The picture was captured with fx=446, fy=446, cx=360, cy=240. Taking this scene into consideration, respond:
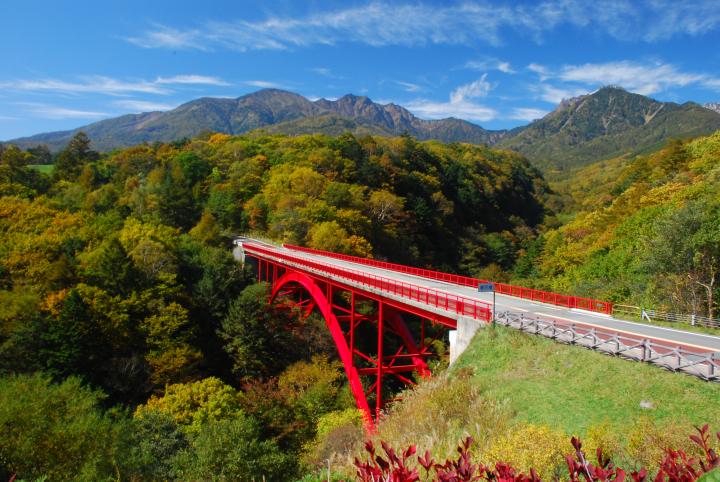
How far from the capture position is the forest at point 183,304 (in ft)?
60.5

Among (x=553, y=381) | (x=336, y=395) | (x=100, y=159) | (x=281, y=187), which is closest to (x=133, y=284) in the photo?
(x=336, y=395)

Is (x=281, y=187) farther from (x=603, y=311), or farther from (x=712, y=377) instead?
(x=712, y=377)

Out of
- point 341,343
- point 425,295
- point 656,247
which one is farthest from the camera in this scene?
point 656,247

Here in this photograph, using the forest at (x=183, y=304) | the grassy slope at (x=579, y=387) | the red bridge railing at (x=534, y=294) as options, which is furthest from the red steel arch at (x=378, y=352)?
the red bridge railing at (x=534, y=294)

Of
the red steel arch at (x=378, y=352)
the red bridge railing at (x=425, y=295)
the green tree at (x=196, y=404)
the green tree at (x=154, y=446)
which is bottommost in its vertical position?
the green tree at (x=196, y=404)

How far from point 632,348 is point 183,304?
33585 mm

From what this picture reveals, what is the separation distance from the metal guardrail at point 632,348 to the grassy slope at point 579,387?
231 millimetres

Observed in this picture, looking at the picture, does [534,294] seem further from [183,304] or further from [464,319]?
[183,304]

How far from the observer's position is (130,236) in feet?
137

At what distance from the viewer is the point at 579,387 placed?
12.0 m

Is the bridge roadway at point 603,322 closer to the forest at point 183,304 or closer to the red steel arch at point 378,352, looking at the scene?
the red steel arch at point 378,352

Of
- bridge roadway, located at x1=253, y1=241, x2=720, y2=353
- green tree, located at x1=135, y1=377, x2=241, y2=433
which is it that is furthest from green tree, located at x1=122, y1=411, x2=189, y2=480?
bridge roadway, located at x1=253, y1=241, x2=720, y2=353

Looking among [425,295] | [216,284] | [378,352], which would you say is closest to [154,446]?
[378,352]

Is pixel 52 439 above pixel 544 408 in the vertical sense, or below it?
below
